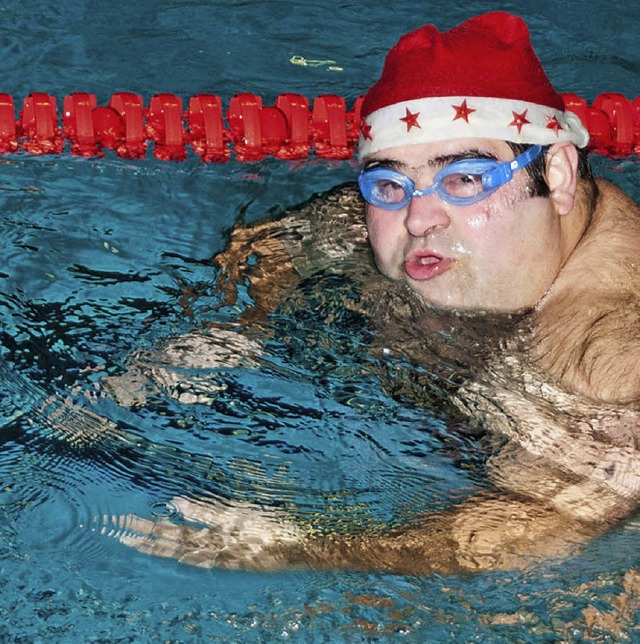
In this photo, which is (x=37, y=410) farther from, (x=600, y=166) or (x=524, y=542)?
(x=600, y=166)

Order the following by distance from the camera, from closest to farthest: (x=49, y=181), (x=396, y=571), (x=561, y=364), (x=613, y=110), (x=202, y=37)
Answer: (x=396, y=571) < (x=561, y=364) < (x=49, y=181) < (x=613, y=110) < (x=202, y=37)

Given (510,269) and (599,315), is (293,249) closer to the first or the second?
(510,269)

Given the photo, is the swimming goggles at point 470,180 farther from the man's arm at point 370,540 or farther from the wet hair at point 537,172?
the man's arm at point 370,540

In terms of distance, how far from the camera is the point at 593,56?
16.8 feet

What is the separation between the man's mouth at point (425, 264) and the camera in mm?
2953

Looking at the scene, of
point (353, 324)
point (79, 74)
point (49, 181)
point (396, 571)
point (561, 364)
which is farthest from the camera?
point (79, 74)

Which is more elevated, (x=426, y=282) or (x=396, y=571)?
(x=426, y=282)

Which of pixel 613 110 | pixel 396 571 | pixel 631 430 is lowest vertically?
pixel 396 571

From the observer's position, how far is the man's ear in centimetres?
302

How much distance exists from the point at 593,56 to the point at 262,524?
3434 millimetres

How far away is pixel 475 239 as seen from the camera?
9.59 ft

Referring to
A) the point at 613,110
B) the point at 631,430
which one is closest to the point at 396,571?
the point at 631,430

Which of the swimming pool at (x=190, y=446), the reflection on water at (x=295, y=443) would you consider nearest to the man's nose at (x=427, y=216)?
the reflection on water at (x=295, y=443)

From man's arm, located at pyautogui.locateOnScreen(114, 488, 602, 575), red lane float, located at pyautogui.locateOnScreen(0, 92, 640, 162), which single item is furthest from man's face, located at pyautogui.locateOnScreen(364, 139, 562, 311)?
red lane float, located at pyautogui.locateOnScreen(0, 92, 640, 162)
